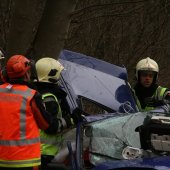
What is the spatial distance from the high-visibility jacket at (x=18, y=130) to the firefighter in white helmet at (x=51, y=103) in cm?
39

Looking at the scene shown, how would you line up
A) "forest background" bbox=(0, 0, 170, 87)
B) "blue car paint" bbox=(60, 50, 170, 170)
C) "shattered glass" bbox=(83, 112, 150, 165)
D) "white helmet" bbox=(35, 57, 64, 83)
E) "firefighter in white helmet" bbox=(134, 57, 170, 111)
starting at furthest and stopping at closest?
"forest background" bbox=(0, 0, 170, 87), "firefighter in white helmet" bbox=(134, 57, 170, 111), "blue car paint" bbox=(60, 50, 170, 170), "white helmet" bbox=(35, 57, 64, 83), "shattered glass" bbox=(83, 112, 150, 165)

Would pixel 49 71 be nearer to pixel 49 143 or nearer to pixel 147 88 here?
pixel 49 143

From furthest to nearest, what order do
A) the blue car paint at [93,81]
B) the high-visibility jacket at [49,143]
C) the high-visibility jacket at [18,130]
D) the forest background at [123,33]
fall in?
the forest background at [123,33], the blue car paint at [93,81], the high-visibility jacket at [49,143], the high-visibility jacket at [18,130]

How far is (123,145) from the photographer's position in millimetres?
5309

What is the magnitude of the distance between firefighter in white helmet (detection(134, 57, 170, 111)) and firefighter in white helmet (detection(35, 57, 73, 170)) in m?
1.56

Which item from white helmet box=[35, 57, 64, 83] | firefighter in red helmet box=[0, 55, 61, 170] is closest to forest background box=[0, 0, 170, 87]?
white helmet box=[35, 57, 64, 83]

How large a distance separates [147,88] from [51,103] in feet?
7.04

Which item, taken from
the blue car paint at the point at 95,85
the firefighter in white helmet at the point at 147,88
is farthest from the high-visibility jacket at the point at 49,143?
the firefighter in white helmet at the point at 147,88

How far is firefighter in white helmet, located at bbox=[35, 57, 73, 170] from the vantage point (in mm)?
5805

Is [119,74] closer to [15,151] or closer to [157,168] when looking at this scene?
[15,151]

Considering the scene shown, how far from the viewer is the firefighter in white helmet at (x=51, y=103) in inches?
229

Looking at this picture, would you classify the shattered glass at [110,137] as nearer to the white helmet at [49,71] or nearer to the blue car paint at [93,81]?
the white helmet at [49,71]

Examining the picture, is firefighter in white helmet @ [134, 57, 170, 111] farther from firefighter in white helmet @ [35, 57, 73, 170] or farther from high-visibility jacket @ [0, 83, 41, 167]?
high-visibility jacket @ [0, 83, 41, 167]

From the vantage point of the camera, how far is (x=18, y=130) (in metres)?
5.30
